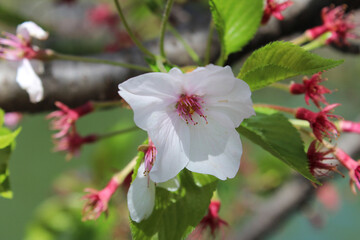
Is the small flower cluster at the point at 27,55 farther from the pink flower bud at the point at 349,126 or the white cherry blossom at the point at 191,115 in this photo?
the pink flower bud at the point at 349,126

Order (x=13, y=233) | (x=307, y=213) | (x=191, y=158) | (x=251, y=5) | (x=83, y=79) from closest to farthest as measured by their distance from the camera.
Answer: (x=191, y=158)
(x=251, y=5)
(x=83, y=79)
(x=307, y=213)
(x=13, y=233)

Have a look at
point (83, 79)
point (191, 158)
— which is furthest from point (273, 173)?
point (191, 158)

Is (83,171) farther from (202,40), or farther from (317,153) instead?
(317,153)

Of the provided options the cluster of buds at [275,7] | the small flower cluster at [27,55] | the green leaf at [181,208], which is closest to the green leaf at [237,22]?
the cluster of buds at [275,7]

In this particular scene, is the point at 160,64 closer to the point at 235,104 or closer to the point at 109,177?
the point at 235,104

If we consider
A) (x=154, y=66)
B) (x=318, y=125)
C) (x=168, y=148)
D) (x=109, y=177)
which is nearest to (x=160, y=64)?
(x=154, y=66)
